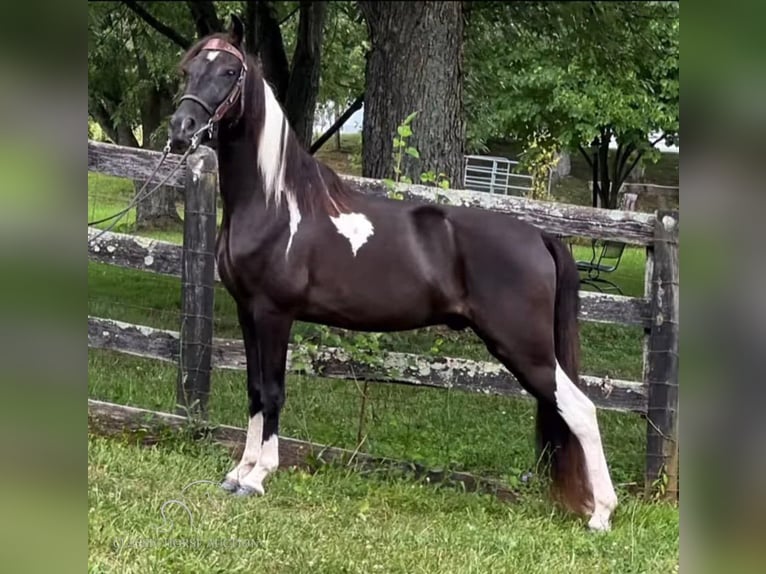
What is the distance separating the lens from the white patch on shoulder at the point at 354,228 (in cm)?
252

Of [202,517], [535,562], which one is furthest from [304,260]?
[535,562]

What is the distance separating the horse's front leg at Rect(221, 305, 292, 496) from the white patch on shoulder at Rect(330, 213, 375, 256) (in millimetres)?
353

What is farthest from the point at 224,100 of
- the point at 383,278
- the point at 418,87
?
the point at 418,87

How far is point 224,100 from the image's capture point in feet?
7.44

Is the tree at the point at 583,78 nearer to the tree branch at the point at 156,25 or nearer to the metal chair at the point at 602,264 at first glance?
the metal chair at the point at 602,264

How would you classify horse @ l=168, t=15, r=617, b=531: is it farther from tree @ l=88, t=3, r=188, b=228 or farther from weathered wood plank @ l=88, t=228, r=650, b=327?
tree @ l=88, t=3, r=188, b=228

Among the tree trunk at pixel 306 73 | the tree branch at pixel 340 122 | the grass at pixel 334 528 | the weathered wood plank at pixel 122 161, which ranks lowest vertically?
the grass at pixel 334 528

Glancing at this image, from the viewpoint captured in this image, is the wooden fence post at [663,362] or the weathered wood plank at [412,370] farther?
the weathered wood plank at [412,370]

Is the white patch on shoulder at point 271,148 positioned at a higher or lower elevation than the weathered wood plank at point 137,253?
higher

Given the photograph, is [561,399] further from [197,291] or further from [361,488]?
[197,291]

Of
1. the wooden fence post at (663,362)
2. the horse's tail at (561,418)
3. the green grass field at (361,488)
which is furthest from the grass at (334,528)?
the wooden fence post at (663,362)

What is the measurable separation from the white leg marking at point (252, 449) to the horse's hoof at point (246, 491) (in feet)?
0.22

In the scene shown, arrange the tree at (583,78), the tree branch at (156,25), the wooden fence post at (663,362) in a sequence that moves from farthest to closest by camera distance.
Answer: the tree branch at (156,25) → the tree at (583,78) → the wooden fence post at (663,362)
